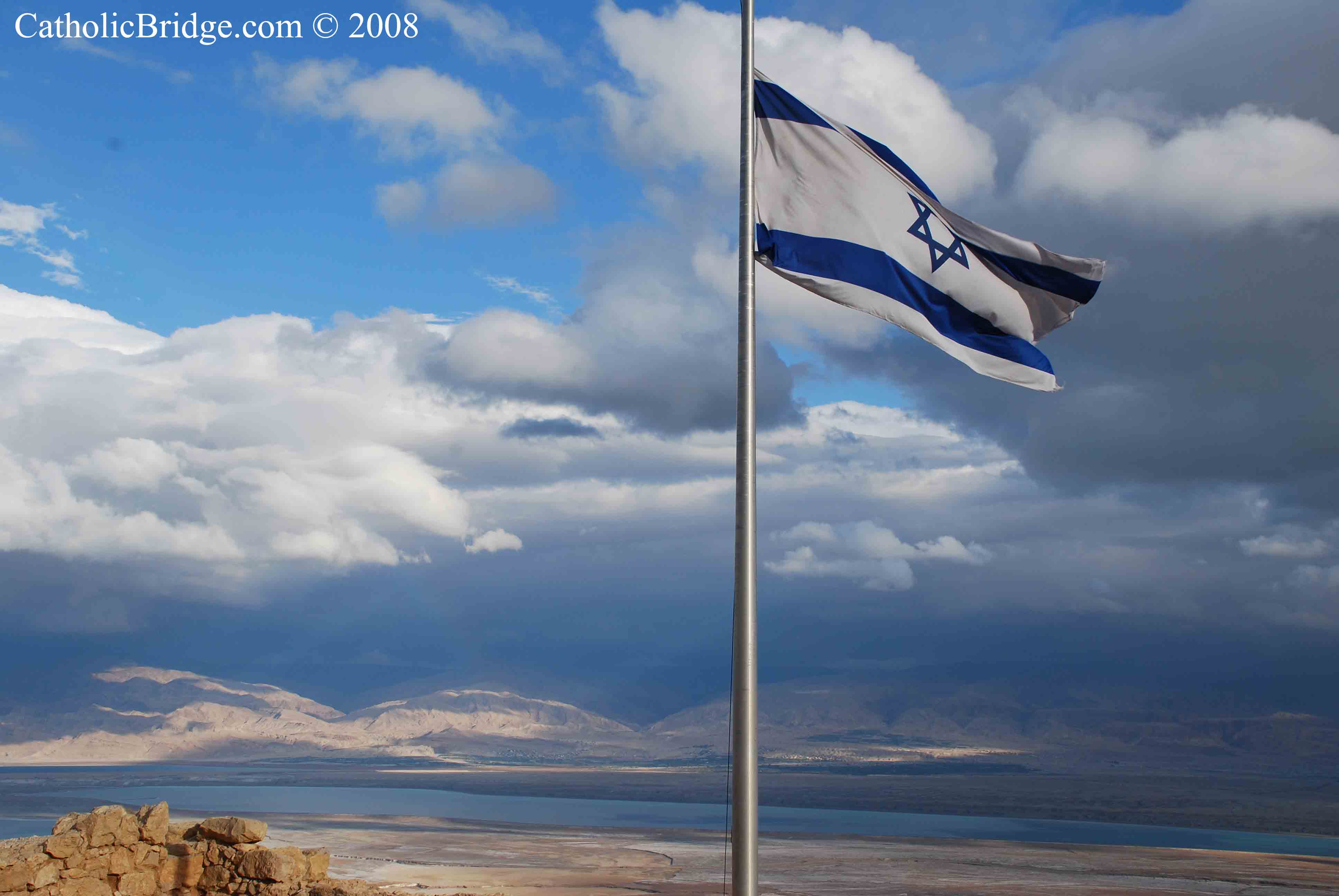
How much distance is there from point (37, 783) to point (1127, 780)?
485 feet

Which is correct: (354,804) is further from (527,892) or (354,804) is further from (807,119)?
(807,119)

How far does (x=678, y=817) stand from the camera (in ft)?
315

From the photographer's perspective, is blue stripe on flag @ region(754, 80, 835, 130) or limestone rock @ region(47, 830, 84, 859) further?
limestone rock @ region(47, 830, 84, 859)

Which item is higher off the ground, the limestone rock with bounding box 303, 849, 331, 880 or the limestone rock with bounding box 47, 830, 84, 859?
the limestone rock with bounding box 47, 830, 84, 859

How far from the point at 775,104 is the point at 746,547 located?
4398 millimetres

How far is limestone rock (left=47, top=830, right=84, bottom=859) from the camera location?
15070 millimetres

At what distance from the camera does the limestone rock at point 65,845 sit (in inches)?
593

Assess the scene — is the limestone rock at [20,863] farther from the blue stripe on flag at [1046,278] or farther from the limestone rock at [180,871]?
the blue stripe on flag at [1046,278]

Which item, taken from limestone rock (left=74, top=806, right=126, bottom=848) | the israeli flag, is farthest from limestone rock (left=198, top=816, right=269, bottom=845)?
the israeli flag

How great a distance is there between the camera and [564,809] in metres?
106

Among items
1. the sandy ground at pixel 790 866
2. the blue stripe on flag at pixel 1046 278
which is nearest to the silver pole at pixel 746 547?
the blue stripe on flag at pixel 1046 278

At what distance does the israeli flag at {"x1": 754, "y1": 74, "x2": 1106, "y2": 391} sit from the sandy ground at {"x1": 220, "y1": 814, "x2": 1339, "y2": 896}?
27.4 metres

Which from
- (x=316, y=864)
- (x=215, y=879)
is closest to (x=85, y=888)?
(x=215, y=879)

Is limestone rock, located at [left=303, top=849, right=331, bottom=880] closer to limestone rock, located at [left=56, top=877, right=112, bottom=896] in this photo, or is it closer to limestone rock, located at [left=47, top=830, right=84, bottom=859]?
limestone rock, located at [left=56, top=877, right=112, bottom=896]
